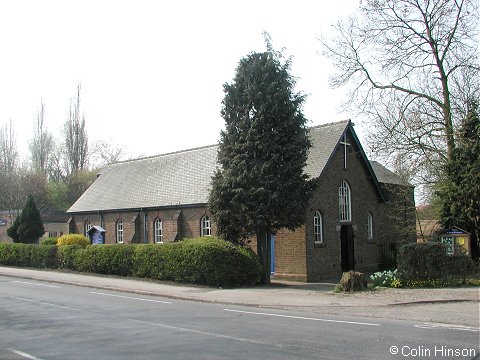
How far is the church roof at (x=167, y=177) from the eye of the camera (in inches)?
1025

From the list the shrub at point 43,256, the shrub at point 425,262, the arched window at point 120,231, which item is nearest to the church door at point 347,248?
the shrub at point 425,262

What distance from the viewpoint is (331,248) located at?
82.6 ft

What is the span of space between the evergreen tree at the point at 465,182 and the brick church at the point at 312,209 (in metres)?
4.93

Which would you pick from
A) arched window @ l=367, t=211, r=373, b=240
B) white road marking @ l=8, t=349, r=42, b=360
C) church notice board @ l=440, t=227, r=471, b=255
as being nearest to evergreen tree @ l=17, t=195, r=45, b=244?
arched window @ l=367, t=211, r=373, b=240

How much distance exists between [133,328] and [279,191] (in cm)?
1014

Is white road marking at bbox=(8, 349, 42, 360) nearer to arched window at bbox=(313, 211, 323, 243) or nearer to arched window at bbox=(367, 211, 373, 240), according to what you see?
arched window at bbox=(313, 211, 323, 243)

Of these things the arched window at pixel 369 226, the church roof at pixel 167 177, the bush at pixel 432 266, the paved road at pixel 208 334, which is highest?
the church roof at pixel 167 177

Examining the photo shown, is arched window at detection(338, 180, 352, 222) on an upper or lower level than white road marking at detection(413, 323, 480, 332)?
upper

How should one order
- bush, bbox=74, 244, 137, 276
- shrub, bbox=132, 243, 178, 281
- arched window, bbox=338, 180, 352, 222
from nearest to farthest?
shrub, bbox=132, 243, 178, 281, bush, bbox=74, 244, 137, 276, arched window, bbox=338, 180, 352, 222

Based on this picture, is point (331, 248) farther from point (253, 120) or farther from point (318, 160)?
point (253, 120)

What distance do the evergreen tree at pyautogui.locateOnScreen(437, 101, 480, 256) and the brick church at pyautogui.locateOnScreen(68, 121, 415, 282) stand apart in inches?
194

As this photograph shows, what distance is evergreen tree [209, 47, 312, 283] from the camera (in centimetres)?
1948

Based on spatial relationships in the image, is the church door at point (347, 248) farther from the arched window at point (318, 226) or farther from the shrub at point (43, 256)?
the shrub at point (43, 256)

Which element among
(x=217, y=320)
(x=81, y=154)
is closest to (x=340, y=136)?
(x=217, y=320)
